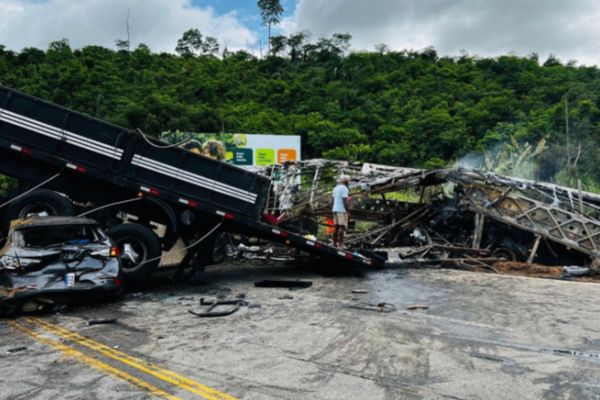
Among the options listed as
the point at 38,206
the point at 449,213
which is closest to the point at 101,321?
the point at 38,206

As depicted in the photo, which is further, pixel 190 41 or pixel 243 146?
pixel 190 41

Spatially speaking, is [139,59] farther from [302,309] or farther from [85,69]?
[302,309]

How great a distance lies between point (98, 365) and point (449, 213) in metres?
11.4

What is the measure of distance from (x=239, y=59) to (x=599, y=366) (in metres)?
66.5

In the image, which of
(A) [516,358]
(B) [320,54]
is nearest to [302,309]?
(A) [516,358]

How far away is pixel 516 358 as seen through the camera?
548 centimetres

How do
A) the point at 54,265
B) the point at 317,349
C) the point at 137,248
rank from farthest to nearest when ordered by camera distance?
the point at 137,248 → the point at 54,265 → the point at 317,349

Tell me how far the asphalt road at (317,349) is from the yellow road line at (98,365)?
0.01m

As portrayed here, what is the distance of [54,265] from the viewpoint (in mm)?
7629

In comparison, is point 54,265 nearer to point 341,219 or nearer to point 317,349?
point 317,349

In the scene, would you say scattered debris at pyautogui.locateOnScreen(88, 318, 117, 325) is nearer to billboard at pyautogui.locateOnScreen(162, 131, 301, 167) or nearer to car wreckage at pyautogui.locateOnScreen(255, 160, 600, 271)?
car wreckage at pyautogui.locateOnScreen(255, 160, 600, 271)

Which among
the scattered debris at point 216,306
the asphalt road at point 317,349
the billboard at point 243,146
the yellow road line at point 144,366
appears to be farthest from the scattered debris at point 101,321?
the billboard at point 243,146

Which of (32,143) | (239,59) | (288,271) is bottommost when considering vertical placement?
(288,271)

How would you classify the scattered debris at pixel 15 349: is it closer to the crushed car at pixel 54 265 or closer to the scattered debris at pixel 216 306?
the crushed car at pixel 54 265
